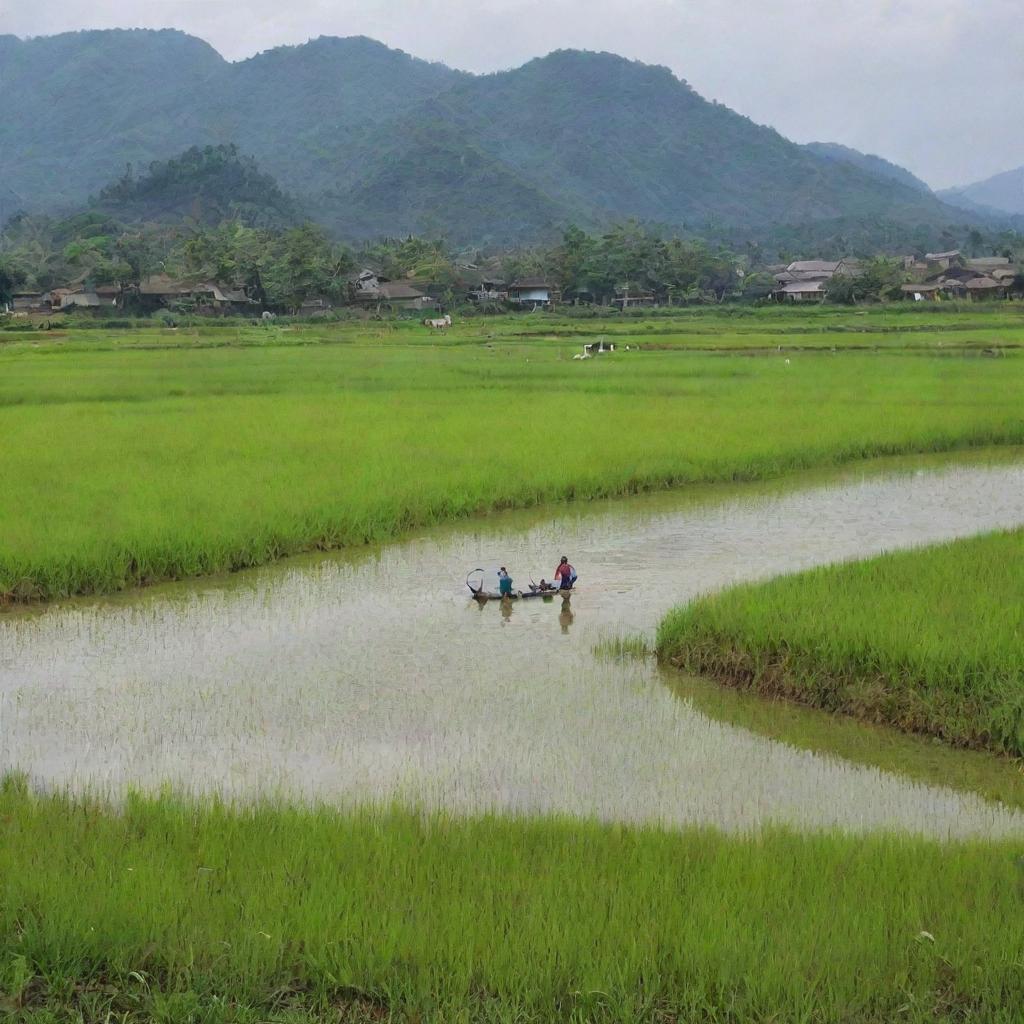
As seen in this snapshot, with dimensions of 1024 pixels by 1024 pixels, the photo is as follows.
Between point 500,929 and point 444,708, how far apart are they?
2890mm

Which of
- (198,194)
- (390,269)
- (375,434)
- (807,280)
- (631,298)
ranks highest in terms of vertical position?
(198,194)

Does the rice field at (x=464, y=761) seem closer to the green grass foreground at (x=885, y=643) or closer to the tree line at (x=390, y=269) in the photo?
the green grass foreground at (x=885, y=643)

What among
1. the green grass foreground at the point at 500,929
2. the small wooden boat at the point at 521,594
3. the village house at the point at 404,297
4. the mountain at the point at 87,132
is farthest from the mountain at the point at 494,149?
the green grass foreground at the point at 500,929

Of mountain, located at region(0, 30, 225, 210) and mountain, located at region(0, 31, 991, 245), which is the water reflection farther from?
mountain, located at region(0, 30, 225, 210)

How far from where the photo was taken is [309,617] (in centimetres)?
850

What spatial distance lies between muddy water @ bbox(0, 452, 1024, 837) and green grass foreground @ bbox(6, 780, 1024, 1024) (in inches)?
33.3

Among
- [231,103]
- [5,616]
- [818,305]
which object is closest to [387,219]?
[818,305]

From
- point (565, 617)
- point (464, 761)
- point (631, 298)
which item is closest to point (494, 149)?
point (631, 298)

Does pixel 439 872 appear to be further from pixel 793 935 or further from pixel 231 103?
pixel 231 103

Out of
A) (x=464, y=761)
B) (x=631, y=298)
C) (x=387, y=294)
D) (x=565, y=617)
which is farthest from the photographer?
(x=631, y=298)

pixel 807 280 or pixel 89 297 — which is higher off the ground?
pixel 807 280

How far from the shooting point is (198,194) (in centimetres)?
9219

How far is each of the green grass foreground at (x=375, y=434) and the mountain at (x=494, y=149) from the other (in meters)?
92.6

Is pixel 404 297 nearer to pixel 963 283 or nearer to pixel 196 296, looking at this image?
pixel 196 296
